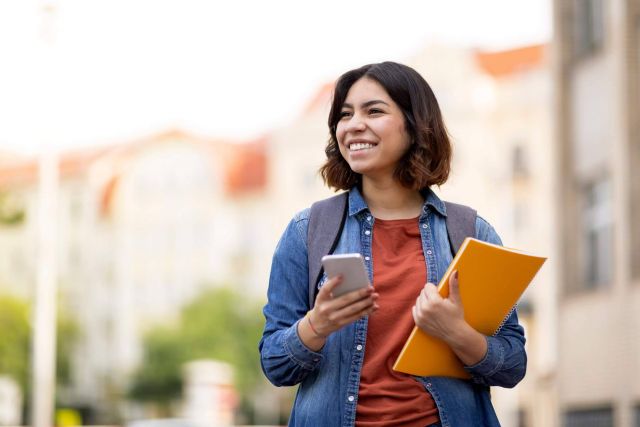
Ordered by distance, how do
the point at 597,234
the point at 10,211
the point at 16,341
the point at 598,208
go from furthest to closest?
the point at 16,341
the point at 597,234
the point at 598,208
the point at 10,211

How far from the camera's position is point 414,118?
3.81 meters

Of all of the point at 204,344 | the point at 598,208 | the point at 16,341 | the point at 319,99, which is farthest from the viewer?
the point at 319,99

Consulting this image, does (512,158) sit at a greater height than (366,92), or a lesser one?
greater

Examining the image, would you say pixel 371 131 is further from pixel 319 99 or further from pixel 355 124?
pixel 319 99

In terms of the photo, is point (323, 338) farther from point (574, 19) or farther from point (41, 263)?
point (41, 263)

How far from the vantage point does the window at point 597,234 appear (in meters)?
20.1

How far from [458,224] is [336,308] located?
0.57 metres

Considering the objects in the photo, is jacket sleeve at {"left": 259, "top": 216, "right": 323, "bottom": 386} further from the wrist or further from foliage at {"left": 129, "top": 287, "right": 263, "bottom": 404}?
foliage at {"left": 129, "top": 287, "right": 263, "bottom": 404}

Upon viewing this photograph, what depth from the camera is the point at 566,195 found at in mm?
21422

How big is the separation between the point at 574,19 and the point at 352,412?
1889 centimetres

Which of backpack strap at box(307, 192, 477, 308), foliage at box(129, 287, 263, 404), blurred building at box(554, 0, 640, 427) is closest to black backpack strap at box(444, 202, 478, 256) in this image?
backpack strap at box(307, 192, 477, 308)

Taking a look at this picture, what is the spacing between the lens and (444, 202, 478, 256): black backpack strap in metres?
3.79

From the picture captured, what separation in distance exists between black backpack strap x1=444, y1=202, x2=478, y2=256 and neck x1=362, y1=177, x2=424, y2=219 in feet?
0.29

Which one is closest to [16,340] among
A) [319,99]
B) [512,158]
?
[319,99]
